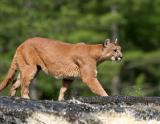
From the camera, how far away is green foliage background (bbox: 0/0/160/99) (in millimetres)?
40406

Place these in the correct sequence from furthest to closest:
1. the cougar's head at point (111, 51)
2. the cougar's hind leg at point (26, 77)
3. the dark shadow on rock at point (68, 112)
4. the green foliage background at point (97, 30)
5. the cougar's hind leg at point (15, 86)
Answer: the green foliage background at point (97, 30), the cougar's head at point (111, 51), the cougar's hind leg at point (15, 86), the cougar's hind leg at point (26, 77), the dark shadow on rock at point (68, 112)

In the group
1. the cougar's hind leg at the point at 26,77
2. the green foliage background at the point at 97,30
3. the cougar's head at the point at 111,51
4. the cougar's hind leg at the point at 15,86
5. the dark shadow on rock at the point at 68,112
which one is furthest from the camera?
the green foliage background at the point at 97,30

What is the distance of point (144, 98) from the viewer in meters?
15.4

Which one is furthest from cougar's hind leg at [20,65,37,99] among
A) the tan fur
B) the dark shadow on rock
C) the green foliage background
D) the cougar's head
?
the green foliage background

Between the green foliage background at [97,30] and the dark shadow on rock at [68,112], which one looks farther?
the green foliage background at [97,30]

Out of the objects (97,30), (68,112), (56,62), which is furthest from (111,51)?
(97,30)

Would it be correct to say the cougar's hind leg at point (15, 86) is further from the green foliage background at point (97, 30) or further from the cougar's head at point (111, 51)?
the green foliage background at point (97, 30)

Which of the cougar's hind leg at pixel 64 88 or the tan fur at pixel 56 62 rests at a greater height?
the tan fur at pixel 56 62

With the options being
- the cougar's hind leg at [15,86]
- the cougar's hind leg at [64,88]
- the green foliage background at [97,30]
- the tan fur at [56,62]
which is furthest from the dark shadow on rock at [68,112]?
the green foliage background at [97,30]

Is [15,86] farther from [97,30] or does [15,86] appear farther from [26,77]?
[97,30]

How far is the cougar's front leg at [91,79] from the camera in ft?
56.0

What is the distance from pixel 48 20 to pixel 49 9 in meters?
3.99

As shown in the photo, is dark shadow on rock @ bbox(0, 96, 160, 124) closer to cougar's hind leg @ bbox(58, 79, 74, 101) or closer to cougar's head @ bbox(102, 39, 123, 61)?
cougar's hind leg @ bbox(58, 79, 74, 101)

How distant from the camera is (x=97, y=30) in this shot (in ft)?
149
